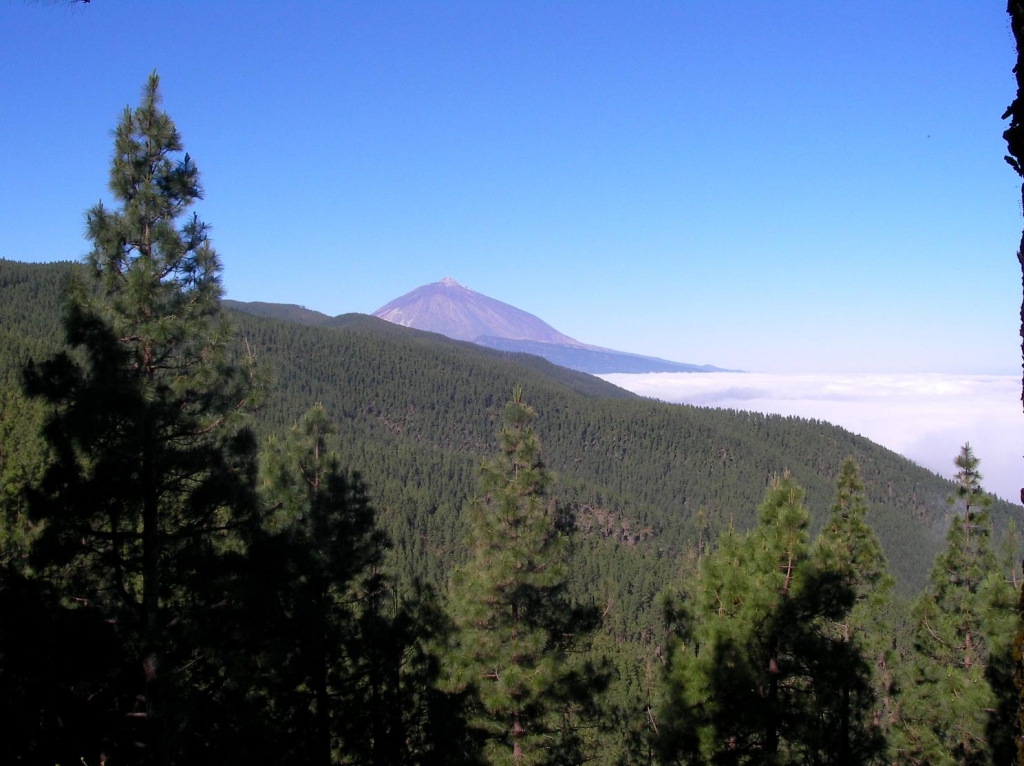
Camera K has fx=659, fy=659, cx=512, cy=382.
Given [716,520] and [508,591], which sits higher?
[508,591]

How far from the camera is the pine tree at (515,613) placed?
1208 cm

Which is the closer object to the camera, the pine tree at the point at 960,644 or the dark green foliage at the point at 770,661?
the dark green foliage at the point at 770,661

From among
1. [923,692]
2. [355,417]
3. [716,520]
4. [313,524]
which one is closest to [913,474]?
[716,520]

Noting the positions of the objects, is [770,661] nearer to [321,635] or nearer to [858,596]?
[858,596]

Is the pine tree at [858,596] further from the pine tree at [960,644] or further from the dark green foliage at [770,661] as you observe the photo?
the dark green foliage at [770,661]

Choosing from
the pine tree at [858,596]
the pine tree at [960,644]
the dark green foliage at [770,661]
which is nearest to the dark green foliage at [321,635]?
the dark green foliage at [770,661]

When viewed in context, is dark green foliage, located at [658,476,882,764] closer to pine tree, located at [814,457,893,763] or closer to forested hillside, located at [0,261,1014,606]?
pine tree, located at [814,457,893,763]

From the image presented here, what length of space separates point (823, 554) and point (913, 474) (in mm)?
184792

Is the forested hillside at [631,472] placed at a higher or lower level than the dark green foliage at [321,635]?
lower

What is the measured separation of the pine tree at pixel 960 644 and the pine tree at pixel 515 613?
804 cm

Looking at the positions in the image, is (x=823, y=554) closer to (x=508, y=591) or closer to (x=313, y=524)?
(x=508, y=591)

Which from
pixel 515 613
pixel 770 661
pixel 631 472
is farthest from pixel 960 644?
pixel 631 472

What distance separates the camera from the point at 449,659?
1215cm

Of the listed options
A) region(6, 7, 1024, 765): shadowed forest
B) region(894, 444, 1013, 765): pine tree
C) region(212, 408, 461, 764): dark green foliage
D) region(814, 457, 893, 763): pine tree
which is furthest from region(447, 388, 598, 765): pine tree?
region(894, 444, 1013, 765): pine tree
